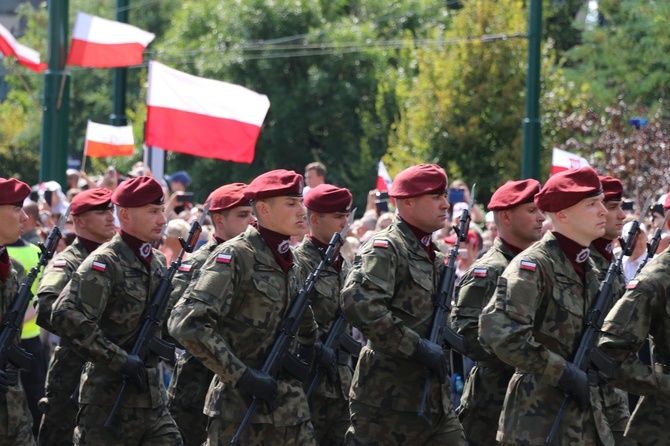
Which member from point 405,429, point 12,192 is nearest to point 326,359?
point 405,429

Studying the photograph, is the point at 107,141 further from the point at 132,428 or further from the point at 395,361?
the point at 395,361

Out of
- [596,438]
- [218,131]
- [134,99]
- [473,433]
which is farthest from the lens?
[134,99]

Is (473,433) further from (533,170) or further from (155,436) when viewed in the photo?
(533,170)

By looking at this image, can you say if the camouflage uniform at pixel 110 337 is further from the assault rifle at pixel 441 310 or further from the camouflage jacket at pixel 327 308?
the assault rifle at pixel 441 310

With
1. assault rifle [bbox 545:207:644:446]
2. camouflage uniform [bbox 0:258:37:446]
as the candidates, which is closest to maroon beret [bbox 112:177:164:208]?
camouflage uniform [bbox 0:258:37:446]

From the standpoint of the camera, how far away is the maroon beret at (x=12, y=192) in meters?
7.78

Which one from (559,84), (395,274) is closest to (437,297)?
(395,274)

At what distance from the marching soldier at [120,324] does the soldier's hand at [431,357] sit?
1.66 meters

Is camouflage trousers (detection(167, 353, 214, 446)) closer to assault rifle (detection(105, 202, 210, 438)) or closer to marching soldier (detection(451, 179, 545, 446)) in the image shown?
assault rifle (detection(105, 202, 210, 438))

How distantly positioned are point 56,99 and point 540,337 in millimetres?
9439

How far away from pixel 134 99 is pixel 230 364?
37.6 metres

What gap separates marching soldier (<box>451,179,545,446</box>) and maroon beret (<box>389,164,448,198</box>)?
25.6 inches

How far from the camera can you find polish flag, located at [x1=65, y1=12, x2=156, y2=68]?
1616 centimetres

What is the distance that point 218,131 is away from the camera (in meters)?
14.2
